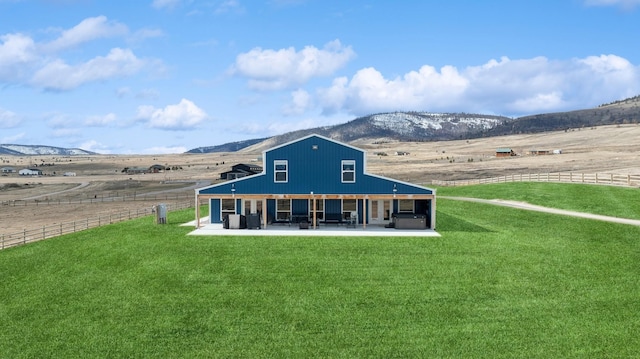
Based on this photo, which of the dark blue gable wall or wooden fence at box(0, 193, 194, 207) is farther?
wooden fence at box(0, 193, 194, 207)

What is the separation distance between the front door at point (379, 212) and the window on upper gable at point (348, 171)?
260cm

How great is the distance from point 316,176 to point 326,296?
522 inches

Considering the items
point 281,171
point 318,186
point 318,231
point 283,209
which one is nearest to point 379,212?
point 318,186

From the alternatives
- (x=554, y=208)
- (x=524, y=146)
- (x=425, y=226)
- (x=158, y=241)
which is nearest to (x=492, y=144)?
(x=524, y=146)

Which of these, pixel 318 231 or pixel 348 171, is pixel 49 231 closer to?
pixel 318 231

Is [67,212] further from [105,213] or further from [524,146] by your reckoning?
[524,146]

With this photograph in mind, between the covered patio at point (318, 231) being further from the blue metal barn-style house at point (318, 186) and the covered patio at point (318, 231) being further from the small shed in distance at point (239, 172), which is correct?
the small shed in distance at point (239, 172)

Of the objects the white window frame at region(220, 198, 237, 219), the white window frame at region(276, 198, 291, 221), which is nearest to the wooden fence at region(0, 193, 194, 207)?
the white window frame at region(220, 198, 237, 219)

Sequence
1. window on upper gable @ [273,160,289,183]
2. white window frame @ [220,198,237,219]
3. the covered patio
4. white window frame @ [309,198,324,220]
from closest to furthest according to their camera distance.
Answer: the covered patio < window on upper gable @ [273,160,289,183] < white window frame @ [309,198,324,220] < white window frame @ [220,198,237,219]

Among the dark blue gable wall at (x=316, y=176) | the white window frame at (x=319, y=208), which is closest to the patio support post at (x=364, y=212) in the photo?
Result: the dark blue gable wall at (x=316, y=176)

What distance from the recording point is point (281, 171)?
105 feet

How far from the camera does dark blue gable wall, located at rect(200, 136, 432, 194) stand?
31750 mm

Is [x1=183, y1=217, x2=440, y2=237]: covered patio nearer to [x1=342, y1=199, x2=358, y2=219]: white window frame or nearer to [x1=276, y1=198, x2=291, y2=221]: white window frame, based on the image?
[x1=276, y1=198, x2=291, y2=221]: white window frame

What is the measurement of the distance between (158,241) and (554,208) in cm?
2943
